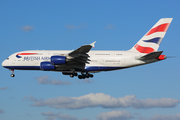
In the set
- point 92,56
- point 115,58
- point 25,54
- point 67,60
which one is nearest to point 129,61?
point 115,58

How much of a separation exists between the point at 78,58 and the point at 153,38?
14.9 m

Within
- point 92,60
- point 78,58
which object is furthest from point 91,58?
point 78,58

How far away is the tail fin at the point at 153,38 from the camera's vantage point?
5631 cm

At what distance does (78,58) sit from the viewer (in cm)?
5303

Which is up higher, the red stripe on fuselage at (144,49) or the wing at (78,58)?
the red stripe on fuselage at (144,49)

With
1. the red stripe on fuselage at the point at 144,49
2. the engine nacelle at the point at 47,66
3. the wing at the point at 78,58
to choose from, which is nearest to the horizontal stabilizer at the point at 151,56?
the red stripe on fuselage at the point at 144,49

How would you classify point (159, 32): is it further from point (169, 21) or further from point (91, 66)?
Result: point (91, 66)

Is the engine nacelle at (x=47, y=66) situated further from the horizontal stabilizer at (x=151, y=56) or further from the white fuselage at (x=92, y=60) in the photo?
the horizontal stabilizer at (x=151, y=56)

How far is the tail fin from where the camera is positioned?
56.3 metres

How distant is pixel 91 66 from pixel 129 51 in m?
7.77

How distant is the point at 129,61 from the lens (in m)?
54.0

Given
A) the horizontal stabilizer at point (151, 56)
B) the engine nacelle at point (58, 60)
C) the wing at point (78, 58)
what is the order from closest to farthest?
1. the horizontal stabilizer at point (151, 56)
2. the wing at point (78, 58)
3. the engine nacelle at point (58, 60)

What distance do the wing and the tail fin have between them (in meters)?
10.2

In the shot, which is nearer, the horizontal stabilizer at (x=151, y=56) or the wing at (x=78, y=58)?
the horizontal stabilizer at (x=151, y=56)
